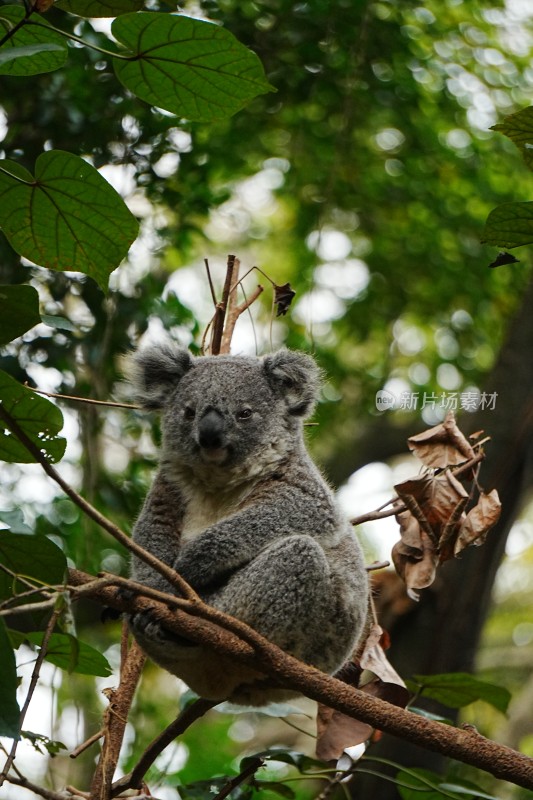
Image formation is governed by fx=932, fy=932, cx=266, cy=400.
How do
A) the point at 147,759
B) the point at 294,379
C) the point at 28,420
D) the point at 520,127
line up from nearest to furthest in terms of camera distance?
the point at 520,127 < the point at 28,420 < the point at 147,759 < the point at 294,379

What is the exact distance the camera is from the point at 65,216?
2281mm

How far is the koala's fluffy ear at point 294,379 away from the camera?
145 inches

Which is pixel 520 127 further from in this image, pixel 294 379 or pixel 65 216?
pixel 294 379

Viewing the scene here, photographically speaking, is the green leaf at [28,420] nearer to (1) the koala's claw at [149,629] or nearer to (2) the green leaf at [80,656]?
(2) the green leaf at [80,656]

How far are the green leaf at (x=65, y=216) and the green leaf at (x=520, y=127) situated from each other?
88cm

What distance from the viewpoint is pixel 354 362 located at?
10.3 meters

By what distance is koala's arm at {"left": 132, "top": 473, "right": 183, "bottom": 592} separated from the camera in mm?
3291

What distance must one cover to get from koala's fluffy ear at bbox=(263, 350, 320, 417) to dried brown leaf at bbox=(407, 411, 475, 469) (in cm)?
66

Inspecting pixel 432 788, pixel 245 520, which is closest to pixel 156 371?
pixel 245 520

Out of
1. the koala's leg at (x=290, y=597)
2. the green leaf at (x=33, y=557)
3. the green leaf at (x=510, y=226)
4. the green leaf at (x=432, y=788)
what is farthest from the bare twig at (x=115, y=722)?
the green leaf at (x=510, y=226)

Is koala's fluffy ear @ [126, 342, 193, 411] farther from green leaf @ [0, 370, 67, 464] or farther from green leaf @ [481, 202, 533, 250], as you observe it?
green leaf @ [481, 202, 533, 250]

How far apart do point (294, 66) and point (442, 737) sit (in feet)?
18.3

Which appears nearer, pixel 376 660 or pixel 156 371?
pixel 376 660

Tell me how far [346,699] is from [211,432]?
1.20 meters
